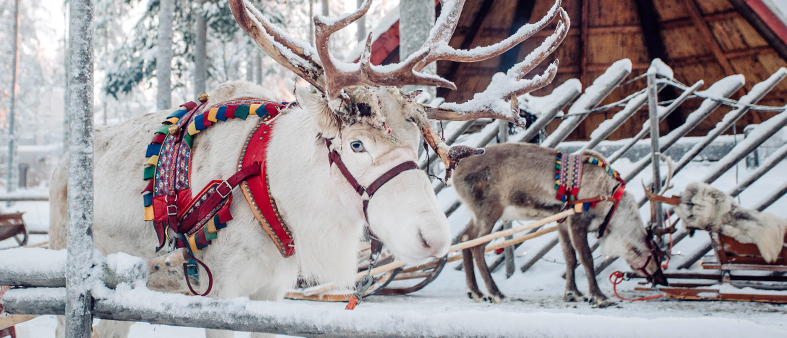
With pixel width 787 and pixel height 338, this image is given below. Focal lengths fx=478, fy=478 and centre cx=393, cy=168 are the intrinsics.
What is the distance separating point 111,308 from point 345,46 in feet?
79.1

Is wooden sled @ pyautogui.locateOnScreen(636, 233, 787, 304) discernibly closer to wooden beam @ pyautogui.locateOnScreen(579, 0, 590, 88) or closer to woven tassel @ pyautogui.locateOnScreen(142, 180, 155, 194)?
woven tassel @ pyautogui.locateOnScreen(142, 180, 155, 194)

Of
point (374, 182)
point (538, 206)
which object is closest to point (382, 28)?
point (538, 206)

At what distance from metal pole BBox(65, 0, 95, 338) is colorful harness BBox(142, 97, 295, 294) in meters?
0.40

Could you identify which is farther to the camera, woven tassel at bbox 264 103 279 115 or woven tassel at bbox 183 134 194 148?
woven tassel at bbox 264 103 279 115

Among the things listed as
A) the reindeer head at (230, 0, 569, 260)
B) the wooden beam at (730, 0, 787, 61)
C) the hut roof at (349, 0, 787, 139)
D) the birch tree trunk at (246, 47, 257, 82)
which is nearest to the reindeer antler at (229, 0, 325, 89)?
the reindeer head at (230, 0, 569, 260)

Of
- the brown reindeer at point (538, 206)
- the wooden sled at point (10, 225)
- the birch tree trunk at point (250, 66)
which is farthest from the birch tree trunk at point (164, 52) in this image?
the birch tree trunk at point (250, 66)

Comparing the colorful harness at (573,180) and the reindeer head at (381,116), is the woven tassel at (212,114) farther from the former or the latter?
the colorful harness at (573,180)

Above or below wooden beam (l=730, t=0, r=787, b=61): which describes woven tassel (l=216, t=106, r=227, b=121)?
below

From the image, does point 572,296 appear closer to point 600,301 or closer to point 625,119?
point 600,301

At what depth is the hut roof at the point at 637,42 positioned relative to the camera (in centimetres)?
881

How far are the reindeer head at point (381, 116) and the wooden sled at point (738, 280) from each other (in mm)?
3575

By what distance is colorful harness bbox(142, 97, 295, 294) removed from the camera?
80.4 inches

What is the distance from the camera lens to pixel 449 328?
1343 mm

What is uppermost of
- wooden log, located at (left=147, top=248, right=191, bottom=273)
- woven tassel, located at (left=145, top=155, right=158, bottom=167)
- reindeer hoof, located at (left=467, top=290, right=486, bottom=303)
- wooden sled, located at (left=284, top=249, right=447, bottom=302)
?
woven tassel, located at (left=145, top=155, right=158, bottom=167)
